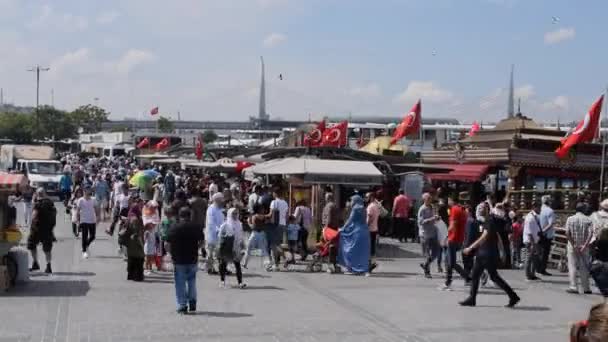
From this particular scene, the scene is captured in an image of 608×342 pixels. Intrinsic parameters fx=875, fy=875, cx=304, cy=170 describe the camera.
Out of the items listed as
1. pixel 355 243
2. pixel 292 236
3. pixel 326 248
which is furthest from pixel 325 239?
pixel 292 236

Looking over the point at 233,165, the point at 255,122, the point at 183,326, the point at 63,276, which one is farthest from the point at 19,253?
the point at 255,122

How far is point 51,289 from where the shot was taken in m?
13.7

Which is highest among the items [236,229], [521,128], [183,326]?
[521,128]

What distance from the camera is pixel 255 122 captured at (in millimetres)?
194875

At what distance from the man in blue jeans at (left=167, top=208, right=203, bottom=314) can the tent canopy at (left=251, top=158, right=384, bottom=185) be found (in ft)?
24.1

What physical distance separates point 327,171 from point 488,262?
689cm

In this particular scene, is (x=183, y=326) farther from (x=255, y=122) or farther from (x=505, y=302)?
(x=255, y=122)

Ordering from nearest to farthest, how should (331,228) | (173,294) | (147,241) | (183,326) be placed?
(183,326)
(173,294)
(147,241)
(331,228)

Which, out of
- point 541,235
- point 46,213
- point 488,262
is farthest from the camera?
point 541,235

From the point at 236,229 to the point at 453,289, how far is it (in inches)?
151

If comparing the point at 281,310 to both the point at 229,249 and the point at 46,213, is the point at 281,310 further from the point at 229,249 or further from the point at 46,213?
the point at 46,213

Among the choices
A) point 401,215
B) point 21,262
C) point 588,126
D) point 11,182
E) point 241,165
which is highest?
point 588,126

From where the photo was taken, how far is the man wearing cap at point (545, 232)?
17688 millimetres

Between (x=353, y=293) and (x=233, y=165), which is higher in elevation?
(x=233, y=165)
